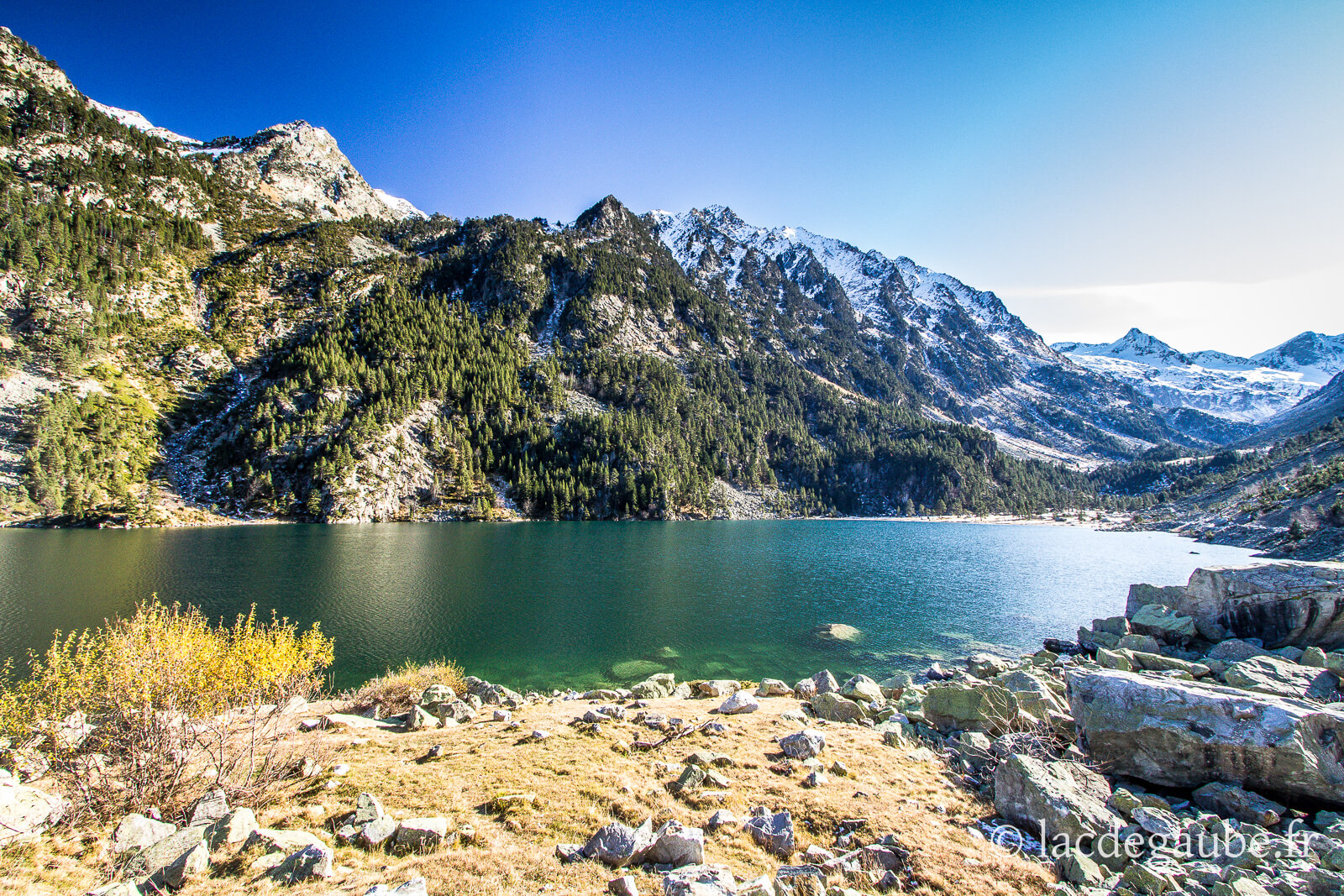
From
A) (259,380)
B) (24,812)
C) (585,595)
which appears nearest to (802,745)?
(24,812)

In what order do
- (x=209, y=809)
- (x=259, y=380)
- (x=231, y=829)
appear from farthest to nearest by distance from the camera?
(x=259, y=380)
(x=209, y=809)
(x=231, y=829)

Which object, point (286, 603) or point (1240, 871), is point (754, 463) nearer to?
point (286, 603)

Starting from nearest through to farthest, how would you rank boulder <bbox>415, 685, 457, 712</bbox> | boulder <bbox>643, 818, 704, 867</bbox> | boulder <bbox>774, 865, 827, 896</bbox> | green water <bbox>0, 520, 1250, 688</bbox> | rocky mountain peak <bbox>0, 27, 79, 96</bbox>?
boulder <bbox>774, 865, 827, 896</bbox> < boulder <bbox>643, 818, 704, 867</bbox> < boulder <bbox>415, 685, 457, 712</bbox> < green water <bbox>0, 520, 1250, 688</bbox> < rocky mountain peak <bbox>0, 27, 79, 96</bbox>

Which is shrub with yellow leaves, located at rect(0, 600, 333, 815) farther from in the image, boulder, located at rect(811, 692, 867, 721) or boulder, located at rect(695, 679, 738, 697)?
boulder, located at rect(811, 692, 867, 721)

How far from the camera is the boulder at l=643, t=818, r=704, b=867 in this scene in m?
8.25

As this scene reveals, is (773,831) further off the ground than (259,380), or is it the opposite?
(259,380)

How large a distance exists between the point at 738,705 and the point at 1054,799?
10165 mm

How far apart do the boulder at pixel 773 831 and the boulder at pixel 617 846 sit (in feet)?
6.99

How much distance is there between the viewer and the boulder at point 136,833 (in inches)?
319

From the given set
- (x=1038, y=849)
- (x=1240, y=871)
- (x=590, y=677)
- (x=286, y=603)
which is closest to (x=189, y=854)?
(x=1038, y=849)

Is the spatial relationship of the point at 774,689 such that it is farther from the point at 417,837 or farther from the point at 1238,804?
the point at 417,837

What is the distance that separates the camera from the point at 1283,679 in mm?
15383

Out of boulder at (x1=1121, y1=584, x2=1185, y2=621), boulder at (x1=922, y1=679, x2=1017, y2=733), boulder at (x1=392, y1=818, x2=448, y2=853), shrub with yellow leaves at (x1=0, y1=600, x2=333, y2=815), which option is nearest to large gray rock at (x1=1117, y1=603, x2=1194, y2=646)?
boulder at (x1=1121, y1=584, x2=1185, y2=621)

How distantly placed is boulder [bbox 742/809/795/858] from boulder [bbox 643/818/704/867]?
141 centimetres
